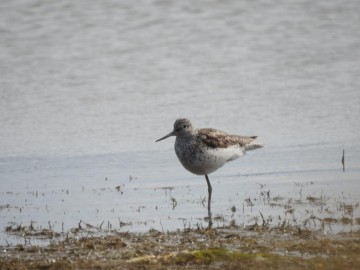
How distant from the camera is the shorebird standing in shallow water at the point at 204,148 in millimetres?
10617

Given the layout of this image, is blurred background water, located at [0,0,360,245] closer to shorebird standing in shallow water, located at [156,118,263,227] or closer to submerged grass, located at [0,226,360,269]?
shorebird standing in shallow water, located at [156,118,263,227]

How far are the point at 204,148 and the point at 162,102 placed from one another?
4.19 m

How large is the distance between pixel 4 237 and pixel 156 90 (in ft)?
23.6

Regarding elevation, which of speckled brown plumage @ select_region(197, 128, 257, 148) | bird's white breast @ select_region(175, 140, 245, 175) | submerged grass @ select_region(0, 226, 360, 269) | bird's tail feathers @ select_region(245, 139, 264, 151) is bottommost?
submerged grass @ select_region(0, 226, 360, 269)

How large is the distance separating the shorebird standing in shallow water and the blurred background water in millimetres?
315

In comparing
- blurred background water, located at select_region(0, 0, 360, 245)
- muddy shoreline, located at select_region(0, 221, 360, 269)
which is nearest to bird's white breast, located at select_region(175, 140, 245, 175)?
blurred background water, located at select_region(0, 0, 360, 245)

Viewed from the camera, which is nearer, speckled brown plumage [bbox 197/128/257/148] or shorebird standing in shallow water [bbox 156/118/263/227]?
shorebird standing in shallow water [bbox 156/118/263/227]

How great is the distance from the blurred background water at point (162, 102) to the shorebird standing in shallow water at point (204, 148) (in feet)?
1.03

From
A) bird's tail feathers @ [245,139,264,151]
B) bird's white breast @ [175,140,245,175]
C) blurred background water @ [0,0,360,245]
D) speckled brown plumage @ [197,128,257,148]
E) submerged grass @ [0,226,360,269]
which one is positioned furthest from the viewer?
bird's tail feathers @ [245,139,264,151]

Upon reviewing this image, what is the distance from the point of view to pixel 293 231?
27.2 feet

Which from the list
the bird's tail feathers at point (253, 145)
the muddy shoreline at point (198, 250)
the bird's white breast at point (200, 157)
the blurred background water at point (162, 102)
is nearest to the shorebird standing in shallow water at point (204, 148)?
the bird's white breast at point (200, 157)

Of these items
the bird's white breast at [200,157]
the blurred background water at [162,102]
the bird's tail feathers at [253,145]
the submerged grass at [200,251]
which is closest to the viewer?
the submerged grass at [200,251]

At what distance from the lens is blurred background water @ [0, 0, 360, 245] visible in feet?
34.0

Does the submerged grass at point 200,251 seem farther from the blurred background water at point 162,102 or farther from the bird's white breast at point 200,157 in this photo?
the bird's white breast at point 200,157
